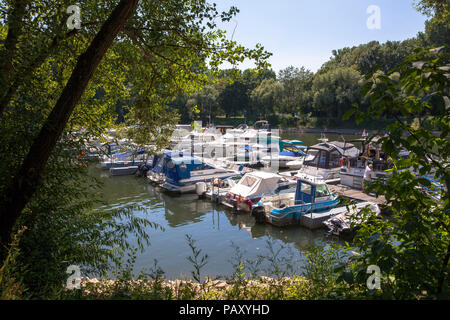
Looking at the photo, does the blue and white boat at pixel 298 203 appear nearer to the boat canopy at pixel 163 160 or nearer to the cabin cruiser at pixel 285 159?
the boat canopy at pixel 163 160

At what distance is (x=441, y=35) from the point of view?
56344 millimetres

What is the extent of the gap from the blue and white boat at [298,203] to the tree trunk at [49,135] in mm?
10384

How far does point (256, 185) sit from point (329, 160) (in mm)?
7902

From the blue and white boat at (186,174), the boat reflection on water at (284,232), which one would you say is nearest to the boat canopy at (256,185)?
the boat reflection on water at (284,232)

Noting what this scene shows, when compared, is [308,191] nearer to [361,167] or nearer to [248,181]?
[248,181]

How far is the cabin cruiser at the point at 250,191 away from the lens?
1453 cm

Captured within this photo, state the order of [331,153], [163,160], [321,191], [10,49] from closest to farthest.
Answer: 1. [10,49]
2. [321,191]
3. [163,160]
4. [331,153]

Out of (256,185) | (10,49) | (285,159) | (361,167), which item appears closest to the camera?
(10,49)

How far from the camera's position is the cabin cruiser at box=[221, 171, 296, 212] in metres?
14.5

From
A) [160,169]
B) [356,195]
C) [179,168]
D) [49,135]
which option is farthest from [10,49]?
[160,169]

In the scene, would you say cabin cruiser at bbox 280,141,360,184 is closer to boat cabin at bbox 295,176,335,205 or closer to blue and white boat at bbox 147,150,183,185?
boat cabin at bbox 295,176,335,205

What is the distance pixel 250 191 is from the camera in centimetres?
1516

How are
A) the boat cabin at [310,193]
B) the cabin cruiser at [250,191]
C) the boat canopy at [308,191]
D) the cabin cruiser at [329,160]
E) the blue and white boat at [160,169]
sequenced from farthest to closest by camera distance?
the cabin cruiser at [329,160], the blue and white boat at [160,169], the cabin cruiser at [250,191], the boat cabin at [310,193], the boat canopy at [308,191]

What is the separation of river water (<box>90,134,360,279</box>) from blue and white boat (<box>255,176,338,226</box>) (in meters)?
0.50
